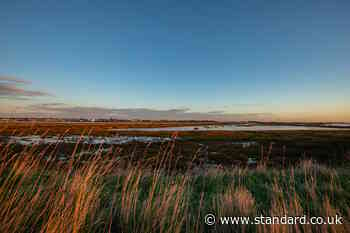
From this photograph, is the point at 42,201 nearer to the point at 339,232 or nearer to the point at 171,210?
the point at 171,210

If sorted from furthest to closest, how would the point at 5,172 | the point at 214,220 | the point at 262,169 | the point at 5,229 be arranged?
the point at 262,169
the point at 5,172
the point at 214,220
the point at 5,229

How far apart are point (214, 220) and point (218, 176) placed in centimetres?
320

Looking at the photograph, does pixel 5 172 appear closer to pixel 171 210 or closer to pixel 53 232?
pixel 53 232

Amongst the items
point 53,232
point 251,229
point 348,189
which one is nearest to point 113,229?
point 53,232

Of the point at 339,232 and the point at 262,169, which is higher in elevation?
the point at 339,232

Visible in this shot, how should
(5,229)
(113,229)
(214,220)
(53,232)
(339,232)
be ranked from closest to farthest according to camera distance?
(53,232)
(5,229)
(339,232)
(113,229)
(214,220)

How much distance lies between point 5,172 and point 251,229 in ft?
19.1

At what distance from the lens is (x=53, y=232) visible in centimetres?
202

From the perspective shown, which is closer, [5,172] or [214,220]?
[214,220]

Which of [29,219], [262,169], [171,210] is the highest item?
[29,219]

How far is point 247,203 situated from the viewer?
3123 mm

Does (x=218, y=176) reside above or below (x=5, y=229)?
below

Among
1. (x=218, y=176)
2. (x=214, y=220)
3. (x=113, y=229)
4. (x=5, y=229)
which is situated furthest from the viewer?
(x=218, y=176)

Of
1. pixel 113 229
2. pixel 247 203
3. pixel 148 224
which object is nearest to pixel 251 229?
pixel 247 203
